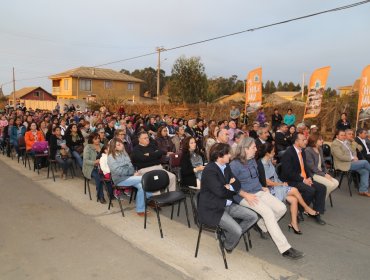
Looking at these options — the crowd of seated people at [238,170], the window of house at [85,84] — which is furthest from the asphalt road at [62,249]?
the window of house at [85,84]

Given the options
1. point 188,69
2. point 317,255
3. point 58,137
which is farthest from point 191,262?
point 188,69

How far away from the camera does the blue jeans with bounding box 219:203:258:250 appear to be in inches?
165

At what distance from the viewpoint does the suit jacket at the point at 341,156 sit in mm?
7469

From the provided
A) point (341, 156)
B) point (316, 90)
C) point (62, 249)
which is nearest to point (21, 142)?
point (62, 249)

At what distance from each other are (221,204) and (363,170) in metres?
4.80

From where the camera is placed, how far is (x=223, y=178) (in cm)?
432

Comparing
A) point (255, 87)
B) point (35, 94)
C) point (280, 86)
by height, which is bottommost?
point (255, 87)

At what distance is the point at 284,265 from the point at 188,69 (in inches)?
1080

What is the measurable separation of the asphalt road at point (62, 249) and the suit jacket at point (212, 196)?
0.77m

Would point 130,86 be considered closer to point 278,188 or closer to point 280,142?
point 280,142

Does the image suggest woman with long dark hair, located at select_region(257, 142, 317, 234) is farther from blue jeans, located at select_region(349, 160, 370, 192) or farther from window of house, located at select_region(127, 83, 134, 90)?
window of house, located at select_region(127, 83, 134, 90)

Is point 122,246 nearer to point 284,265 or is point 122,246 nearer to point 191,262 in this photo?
point 191,262

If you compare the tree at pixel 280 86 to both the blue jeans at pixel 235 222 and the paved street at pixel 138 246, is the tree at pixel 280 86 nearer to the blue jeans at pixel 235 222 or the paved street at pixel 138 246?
the paved street at pixel 138 246

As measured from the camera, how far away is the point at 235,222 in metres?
4.25
